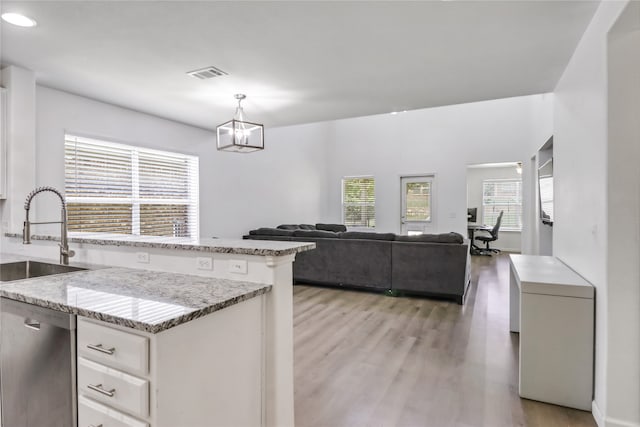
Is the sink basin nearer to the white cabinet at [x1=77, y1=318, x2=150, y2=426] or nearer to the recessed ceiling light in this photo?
the white cabinet at [x1=77, y1=318, x2=150, y2=426]

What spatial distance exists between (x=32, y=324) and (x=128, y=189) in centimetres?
320

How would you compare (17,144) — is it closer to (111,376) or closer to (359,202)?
(111,376)

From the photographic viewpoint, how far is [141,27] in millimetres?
2314

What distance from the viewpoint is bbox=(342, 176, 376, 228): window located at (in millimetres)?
8664

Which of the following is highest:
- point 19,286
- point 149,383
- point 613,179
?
point 613,179

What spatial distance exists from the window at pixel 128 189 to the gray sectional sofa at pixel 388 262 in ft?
4.88

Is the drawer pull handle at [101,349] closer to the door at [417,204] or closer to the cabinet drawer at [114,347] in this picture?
the cabinet drawer at [114,347]

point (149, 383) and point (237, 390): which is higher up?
point (149, 383)

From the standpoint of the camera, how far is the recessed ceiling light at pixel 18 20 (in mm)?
2168

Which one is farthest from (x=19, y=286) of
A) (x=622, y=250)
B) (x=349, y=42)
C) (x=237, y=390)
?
(x=622, y=250)

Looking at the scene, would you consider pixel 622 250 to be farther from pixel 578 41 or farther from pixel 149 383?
pixel 149 383

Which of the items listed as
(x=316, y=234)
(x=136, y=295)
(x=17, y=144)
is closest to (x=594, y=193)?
(x=136, y=295)

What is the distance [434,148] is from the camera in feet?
26.0

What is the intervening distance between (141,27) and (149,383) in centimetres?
230
